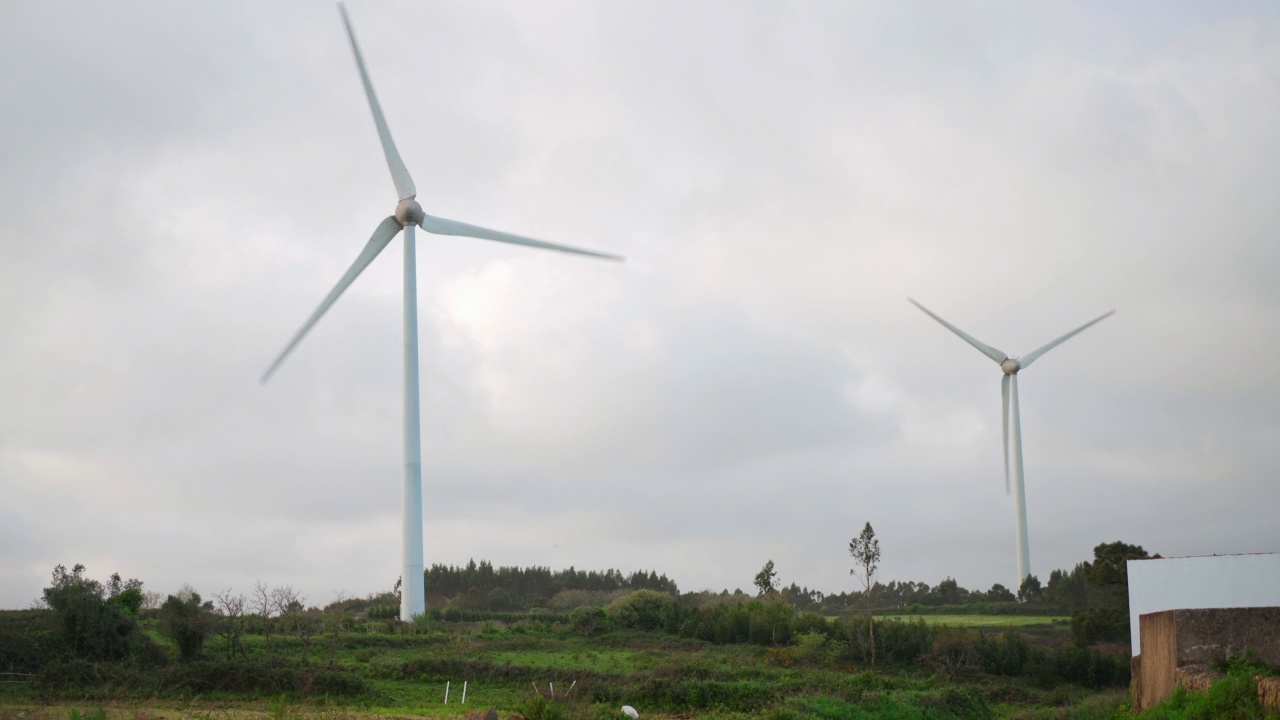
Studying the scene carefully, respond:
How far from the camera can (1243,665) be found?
2198cm

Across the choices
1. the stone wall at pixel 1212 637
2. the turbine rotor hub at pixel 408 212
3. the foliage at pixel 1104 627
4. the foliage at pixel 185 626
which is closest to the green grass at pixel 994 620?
the foliage at pixel 1104 627

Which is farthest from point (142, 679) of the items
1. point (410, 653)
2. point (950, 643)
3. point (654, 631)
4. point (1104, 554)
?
point (1104, 554)

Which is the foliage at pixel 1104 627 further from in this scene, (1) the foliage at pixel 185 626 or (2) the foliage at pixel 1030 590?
(1) the foliage at pixel 185 626

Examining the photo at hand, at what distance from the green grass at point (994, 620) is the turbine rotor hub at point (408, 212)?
134 feet

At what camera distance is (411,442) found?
54219 millimetres

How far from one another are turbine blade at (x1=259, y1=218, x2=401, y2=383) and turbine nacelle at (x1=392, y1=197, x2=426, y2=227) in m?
0.48

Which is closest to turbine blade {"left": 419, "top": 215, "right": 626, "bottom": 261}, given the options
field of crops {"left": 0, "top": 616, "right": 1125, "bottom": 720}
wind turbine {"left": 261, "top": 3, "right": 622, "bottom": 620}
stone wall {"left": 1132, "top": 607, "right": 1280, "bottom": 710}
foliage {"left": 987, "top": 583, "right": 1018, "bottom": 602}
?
wind turbine {"left": 261, "top": 3, "right": 622, "bottom": 620}

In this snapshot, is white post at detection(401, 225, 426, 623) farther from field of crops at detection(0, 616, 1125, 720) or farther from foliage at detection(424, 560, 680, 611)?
foliage at detection(424, 560, 680, 611)

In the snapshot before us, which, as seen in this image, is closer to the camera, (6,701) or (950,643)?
(6,701)

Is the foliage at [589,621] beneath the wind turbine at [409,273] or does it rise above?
beneath

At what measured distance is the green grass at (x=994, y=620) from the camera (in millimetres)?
77688

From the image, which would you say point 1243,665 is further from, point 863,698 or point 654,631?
point 654,631

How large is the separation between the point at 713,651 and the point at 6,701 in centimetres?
3759

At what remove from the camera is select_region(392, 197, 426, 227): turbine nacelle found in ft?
183
